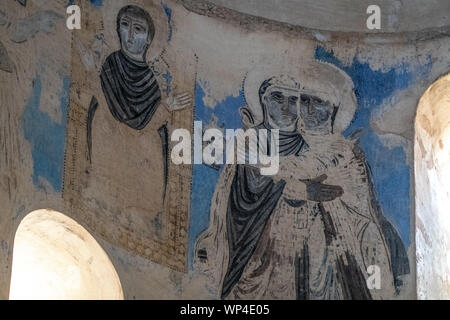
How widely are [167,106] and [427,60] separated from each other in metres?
2.91

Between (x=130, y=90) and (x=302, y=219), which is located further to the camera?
(x=302, y=219)

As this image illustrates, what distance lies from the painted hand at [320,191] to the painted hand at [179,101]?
4.83ft

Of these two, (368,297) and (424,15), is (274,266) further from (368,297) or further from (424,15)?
(424,15)

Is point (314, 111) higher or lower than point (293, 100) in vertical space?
lower

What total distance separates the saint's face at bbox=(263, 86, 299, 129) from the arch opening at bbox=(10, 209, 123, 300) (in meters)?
2.58

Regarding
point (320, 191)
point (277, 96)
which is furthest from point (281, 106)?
point (320, 191)

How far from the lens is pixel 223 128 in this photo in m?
12.9

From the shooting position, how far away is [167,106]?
495 inches

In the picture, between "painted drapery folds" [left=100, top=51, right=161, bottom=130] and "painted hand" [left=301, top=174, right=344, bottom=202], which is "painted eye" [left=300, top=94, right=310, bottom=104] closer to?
"painted hand" [left=301, top=174, right=344, bottom=202]

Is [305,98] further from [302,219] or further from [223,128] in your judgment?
[302,219]

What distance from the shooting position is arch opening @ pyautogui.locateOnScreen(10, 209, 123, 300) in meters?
11.6

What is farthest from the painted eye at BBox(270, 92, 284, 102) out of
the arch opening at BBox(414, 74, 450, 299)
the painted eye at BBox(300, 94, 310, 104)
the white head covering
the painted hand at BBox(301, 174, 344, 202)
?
the arch opening at BBox(414, 74, 450, 299)

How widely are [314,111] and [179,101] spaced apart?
1562mm

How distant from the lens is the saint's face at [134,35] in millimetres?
12547
